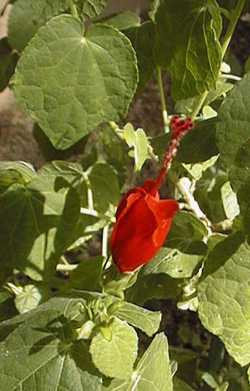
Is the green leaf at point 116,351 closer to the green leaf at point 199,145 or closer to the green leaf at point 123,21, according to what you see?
the green leaf at point 199,145

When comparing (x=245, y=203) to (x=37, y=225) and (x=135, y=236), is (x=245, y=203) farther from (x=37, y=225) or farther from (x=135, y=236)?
(x=37, y=225)

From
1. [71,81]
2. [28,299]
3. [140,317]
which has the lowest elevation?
[28,299]

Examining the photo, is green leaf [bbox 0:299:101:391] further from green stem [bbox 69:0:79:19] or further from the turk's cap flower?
green stem [bbox 69:0:79:19]

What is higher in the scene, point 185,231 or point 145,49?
point 145,49

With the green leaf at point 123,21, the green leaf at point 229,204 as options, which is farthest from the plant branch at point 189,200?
the green leaf at point 123,21

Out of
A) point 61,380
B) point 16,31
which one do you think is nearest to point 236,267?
point 61,380

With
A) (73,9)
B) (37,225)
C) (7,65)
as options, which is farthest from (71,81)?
(7,65)
